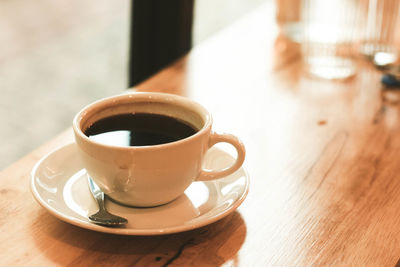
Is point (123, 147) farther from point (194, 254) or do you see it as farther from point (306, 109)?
point (306, 109)

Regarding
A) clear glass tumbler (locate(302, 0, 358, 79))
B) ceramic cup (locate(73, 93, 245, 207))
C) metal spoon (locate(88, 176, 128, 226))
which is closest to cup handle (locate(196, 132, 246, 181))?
ceramic cup (locate(73, 93, 245, 207))

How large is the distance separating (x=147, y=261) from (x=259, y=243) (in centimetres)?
12

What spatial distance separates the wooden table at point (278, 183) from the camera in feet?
1.69

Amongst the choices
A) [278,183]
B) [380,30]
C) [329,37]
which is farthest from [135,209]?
[380,30]

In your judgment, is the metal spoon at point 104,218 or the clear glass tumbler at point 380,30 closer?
the metal spoon at point 104,218

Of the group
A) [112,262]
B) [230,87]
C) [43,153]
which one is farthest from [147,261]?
[230,87]

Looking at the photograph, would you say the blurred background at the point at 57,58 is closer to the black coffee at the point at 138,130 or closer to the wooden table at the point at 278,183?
the wooden table at the point at 278,183

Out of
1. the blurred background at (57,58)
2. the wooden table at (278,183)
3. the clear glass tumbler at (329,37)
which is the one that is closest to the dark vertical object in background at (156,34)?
the wooden table at (278,183)

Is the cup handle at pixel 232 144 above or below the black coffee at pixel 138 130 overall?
below

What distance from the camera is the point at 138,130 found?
1.89 ft

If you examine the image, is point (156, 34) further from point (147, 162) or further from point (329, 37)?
point (147, 162)

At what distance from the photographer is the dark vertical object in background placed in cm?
127

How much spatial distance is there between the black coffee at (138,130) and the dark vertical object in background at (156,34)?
28.8 inches

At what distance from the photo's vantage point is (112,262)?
496mm
